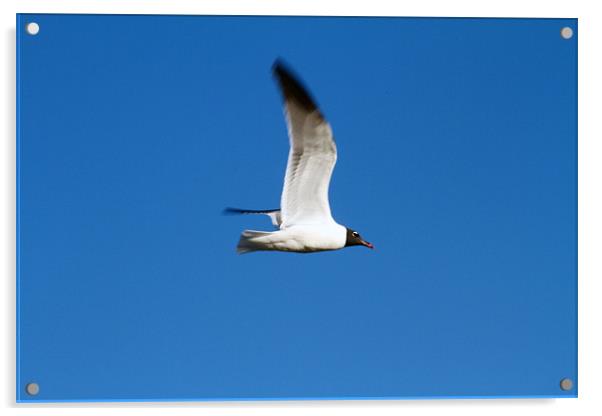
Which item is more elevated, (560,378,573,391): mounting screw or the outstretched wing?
the outstretched wing

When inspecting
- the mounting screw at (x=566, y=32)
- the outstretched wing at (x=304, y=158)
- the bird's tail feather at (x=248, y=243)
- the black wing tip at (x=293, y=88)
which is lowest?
the bird's tail feather at (x=248, y=243)

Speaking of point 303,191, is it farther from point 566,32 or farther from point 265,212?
Result: point 566,32

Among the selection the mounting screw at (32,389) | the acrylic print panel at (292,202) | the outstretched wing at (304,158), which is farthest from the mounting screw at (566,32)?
the mounting screw at (32,389)

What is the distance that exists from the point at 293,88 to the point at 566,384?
83 cm

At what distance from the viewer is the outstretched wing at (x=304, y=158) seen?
1.78 meters

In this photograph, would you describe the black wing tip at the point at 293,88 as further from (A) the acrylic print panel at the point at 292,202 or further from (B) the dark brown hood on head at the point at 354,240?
(B) the dark brown hood on head at the point at 354,240

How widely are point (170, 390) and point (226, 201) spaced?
15.7 inches

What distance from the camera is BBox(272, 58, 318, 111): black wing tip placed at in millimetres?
1777

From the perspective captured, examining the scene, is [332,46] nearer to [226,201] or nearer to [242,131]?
[242,131]

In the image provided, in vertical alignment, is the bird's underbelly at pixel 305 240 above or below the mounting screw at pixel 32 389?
above

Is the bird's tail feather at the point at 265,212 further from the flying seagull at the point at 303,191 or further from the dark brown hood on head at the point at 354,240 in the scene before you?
the dark brown hood on head at the point at 354,240

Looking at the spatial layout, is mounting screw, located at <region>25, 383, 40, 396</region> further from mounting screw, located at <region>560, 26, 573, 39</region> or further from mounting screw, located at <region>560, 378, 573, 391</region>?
mounting screw, located at <region>560, 26, 573, 39</region>

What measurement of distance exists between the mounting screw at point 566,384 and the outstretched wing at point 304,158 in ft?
1.93

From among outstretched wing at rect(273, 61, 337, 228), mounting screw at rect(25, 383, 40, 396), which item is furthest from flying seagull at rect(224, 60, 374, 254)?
mounting screw at rect(25, 383, 40, 396)
